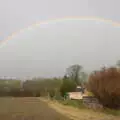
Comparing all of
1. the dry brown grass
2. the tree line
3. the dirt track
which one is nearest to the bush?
the tree line

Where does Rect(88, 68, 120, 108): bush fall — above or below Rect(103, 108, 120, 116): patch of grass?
above

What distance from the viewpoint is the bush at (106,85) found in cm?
260

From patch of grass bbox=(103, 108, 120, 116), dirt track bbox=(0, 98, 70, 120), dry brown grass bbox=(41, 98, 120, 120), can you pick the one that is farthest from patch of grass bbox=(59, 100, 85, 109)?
patch of grass bbox=(103, 108, 120, 116)

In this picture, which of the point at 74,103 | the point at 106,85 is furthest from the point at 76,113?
the point at 106,85

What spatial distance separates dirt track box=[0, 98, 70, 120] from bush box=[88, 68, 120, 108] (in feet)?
1.50

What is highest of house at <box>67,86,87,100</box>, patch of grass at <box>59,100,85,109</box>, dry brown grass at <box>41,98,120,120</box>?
house at <box>67,86,87,100</box>

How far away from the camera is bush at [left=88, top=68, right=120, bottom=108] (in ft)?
8.52

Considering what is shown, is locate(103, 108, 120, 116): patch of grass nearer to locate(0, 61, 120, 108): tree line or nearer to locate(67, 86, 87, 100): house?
locate(0, 61, 120, 108): tree line

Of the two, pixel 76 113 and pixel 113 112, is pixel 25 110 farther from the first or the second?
pixel 113 112

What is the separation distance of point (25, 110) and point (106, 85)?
920mm

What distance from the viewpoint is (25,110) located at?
256 centimetres

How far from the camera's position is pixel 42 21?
2777 mm

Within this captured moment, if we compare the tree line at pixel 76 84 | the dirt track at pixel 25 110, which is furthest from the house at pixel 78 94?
the dirt track at pixel 25 110

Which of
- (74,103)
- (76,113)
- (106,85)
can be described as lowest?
(76,113)
